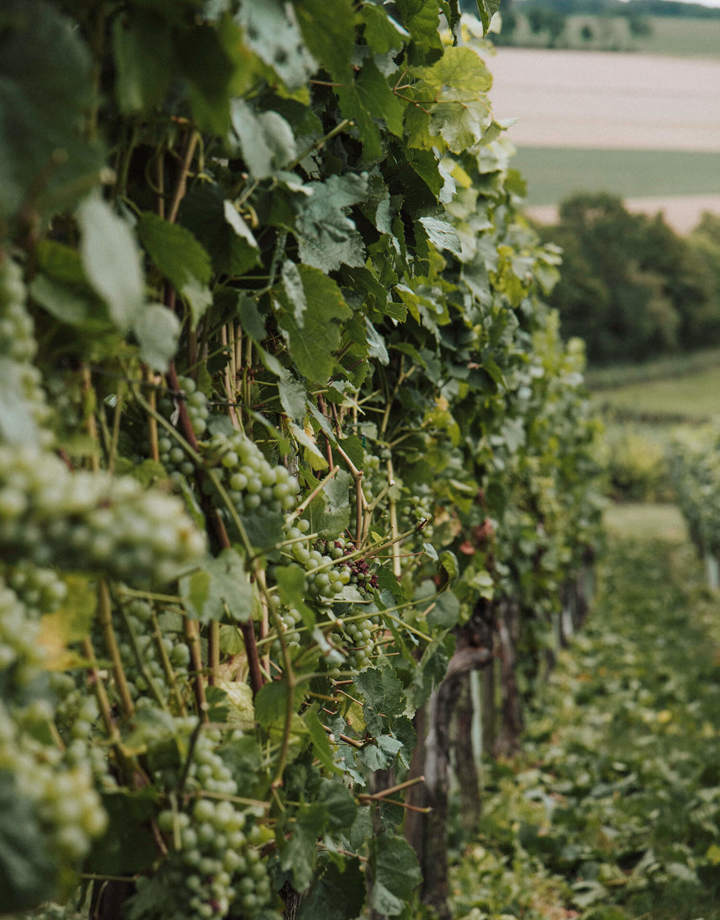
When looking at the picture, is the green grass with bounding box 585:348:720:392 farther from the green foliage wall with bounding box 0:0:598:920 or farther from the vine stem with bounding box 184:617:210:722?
the vine stem with bounding box 184:617:210:722

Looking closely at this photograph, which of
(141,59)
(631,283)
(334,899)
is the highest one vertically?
(631,283)

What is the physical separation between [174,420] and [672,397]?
174 feet

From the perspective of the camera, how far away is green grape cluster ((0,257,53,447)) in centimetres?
80

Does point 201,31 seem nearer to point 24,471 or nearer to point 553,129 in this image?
point 24,471

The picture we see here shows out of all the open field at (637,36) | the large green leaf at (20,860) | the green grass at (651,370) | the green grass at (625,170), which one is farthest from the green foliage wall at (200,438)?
the green grass at (651,370)

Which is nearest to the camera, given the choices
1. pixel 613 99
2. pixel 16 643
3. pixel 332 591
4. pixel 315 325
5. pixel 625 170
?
pixel 16 643

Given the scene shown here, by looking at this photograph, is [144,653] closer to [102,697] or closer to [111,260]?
[102,697]

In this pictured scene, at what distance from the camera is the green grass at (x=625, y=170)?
152 ft

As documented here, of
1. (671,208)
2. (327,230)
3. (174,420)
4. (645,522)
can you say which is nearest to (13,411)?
(174,420)

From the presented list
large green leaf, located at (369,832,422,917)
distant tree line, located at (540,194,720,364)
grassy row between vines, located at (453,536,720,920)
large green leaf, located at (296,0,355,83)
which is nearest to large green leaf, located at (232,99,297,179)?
large green leaf, located at (296,0,355,83)

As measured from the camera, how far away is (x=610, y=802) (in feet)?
16.0

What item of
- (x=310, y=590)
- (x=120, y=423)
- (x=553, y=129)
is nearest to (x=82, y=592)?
(x=120, y=423)

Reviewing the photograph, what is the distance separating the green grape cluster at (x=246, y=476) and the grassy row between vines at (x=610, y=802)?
9.12 feet

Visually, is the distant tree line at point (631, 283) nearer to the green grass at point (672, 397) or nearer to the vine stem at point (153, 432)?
the green grass at point (672, 397)
